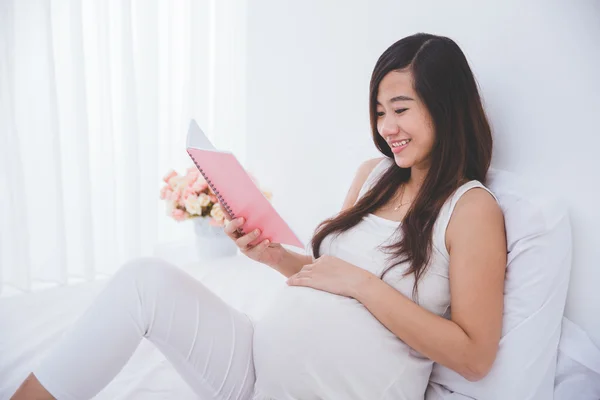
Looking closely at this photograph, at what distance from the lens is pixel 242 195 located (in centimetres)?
115

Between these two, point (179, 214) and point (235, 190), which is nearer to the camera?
point (235, 190)

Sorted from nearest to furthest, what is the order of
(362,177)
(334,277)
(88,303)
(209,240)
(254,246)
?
(334,277) → (254,246) → (362,177) → (88,303) → (209,240)

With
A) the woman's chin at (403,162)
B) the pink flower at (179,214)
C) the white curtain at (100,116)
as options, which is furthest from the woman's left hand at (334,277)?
the white curtain at (100,116)

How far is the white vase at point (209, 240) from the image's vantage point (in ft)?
7.60

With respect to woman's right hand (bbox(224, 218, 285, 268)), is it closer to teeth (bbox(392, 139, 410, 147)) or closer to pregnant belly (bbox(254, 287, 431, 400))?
pregnant belly (bbox(254, 287, 431, 400))

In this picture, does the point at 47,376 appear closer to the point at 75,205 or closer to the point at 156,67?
the point at 75,205

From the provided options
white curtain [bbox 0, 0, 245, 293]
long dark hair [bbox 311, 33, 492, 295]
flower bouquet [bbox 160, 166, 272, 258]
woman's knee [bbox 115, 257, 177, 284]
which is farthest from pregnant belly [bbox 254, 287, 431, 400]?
white curtain [bbox 0, 0, 245, 293]

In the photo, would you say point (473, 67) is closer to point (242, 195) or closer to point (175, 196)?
point (242, 195)

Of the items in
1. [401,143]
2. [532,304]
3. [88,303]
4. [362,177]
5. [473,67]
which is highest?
[473,67]

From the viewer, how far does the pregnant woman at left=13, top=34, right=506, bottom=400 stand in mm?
998

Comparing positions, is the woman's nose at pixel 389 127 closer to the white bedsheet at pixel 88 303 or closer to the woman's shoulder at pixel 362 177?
the woman's shoulder at pixel 362 177

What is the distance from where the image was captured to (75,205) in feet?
7.69

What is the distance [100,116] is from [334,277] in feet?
5.54

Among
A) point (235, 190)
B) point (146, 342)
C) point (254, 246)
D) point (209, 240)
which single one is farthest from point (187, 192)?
point (235, 190)
